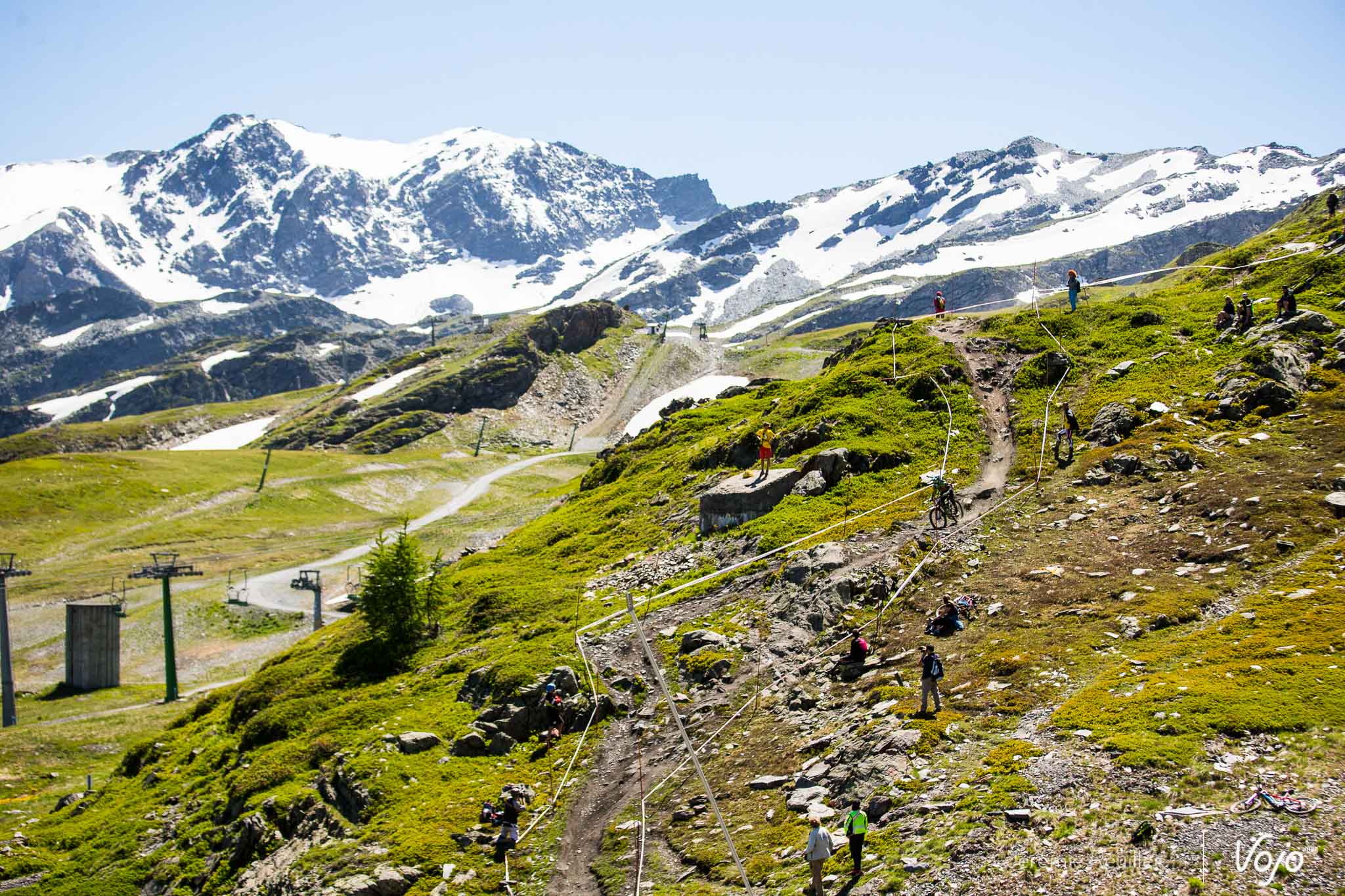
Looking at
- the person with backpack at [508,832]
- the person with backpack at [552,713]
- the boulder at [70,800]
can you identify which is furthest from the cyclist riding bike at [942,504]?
the boulder at [70,800]

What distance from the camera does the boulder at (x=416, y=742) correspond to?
3547 centimetres

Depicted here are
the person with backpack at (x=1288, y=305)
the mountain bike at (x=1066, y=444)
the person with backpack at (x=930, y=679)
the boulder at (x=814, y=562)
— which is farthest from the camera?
the person with backpack at (x=1288, y=305)

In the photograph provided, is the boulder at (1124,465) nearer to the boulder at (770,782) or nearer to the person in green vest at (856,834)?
the boulder at (770,782)

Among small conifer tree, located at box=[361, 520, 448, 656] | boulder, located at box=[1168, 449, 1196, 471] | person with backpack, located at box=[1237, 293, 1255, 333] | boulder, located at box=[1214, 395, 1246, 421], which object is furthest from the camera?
person with backpack, located at box=[1237, 293, 1255, 333]

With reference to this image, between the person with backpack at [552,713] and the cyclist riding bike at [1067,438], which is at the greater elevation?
the cyclist riding bike at [1067,438]

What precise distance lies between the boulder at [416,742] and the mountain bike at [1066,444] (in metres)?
30.6

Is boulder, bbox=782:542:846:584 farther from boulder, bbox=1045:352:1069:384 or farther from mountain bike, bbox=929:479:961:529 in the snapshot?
boulder, bbox=1045:352:1069:384

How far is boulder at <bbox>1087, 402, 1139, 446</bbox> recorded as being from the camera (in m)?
44.1

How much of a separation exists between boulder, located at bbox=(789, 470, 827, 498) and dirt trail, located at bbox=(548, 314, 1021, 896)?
7911 millimetres

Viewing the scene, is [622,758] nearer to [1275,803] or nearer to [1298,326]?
[1275,803]

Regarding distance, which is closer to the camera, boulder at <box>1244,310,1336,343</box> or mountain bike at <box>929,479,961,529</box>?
mountain bike at <box>929,479,961,529</box>

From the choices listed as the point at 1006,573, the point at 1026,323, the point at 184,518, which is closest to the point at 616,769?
the point at 1006,573

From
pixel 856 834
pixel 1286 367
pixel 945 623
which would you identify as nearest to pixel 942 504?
pixel 945 623

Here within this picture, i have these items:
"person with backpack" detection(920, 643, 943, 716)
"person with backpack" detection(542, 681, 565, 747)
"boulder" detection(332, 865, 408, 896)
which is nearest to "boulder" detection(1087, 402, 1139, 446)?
"person with backpack" detection(920, 643, 943, 716)
